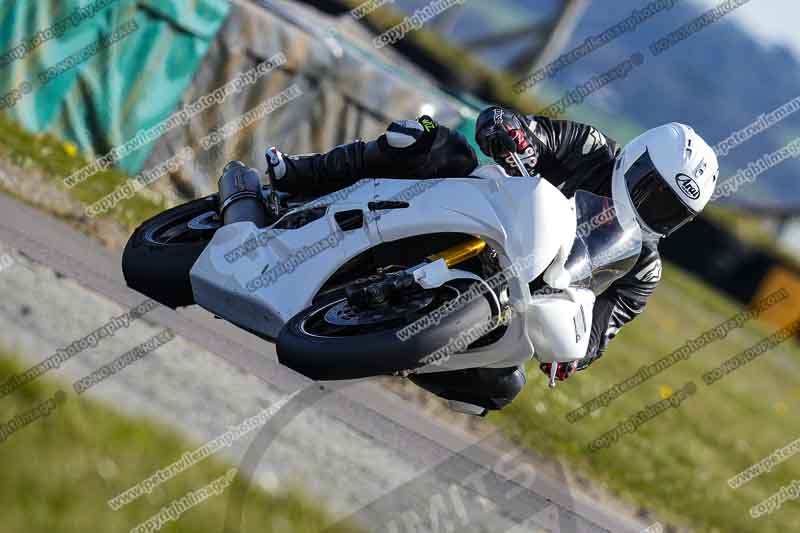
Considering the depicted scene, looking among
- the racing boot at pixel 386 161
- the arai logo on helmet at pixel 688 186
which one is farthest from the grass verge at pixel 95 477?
the arai logo on helmet at pixel 688 186

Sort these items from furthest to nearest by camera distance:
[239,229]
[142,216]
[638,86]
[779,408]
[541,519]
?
[638,86] < [779,408] < [142,216] < [541,519] < [239,229]

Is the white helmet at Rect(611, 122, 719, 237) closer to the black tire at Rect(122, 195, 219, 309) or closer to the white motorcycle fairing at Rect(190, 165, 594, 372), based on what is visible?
the white motorcycle fairing at Rect(190, 165, 594, 372)

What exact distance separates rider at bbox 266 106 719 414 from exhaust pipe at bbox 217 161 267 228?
15 cm

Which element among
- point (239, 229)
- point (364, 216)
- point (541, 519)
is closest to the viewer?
point (364, 216)

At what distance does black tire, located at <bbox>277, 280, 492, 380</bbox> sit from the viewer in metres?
4.32

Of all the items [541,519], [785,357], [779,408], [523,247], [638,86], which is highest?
[523,247]

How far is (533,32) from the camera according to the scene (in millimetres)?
20000

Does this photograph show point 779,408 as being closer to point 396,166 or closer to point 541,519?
point 541,519

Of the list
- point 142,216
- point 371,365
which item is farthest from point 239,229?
point 142,216

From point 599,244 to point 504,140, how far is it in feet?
2.28

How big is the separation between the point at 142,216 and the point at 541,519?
13.0ft

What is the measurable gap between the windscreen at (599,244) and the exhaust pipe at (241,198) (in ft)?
5.44

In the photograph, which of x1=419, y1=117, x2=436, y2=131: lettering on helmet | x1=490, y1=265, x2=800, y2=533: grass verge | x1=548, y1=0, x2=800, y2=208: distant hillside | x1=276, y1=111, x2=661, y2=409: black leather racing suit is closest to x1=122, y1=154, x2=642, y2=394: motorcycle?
x1=276, y1=111, x2=661, y2=409: black leather racing suit

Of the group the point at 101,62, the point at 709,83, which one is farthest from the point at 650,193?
the point at 709,83
